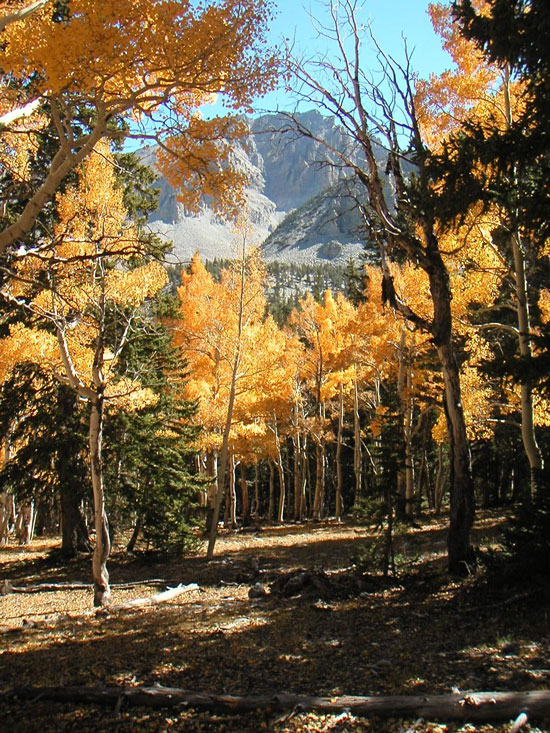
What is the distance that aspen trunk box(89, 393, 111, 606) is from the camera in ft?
27.2

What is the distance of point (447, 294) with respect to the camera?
24.4 feet

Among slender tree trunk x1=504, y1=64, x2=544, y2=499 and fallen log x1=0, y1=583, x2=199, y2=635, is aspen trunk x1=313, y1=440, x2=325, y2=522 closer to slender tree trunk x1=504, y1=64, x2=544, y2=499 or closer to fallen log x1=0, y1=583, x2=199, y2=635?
fallen log x1=0, y1=583, x2=199, y2=635

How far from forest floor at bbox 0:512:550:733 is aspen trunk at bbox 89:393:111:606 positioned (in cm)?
56

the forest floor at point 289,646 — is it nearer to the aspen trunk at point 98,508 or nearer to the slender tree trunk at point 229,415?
the aspen trunk at point 98,508

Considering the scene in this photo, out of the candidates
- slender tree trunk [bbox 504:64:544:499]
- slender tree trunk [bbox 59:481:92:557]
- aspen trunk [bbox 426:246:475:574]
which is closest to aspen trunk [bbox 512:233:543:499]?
slender tree trunk [bbox 504:64:544:499]

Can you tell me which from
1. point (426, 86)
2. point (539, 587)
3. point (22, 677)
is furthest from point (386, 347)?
point (22, 677)

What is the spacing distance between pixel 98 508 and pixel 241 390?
23.6ft

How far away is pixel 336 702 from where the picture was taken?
3.54 metres

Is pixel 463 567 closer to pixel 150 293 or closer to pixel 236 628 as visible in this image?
pixel 236 628

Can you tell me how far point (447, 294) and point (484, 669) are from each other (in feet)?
16.1

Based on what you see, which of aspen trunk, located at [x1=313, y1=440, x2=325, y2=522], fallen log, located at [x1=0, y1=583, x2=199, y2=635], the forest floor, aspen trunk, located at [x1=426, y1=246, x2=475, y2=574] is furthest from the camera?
aspen trunk, located at [x1=313, y1=440, x2=325, y2=522]

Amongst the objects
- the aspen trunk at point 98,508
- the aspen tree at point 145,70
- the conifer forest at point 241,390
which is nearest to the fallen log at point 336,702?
the conifer forest at point 241,390

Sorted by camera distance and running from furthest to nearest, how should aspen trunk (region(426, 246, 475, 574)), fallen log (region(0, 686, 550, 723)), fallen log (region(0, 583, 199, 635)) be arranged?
fallen log (region(0, 583, 199, 635)), aspen trunk (region(426, 246, 475, 574)), fallen log (region(0, 686, 550, 723))

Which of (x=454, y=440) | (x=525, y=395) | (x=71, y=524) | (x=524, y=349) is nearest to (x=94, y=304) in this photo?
(x=454, y=440)
